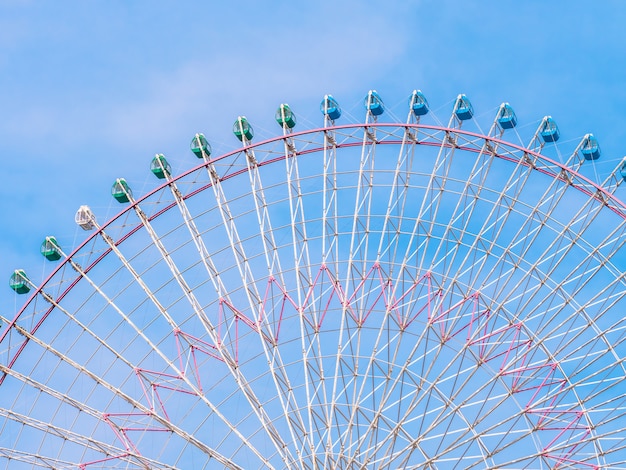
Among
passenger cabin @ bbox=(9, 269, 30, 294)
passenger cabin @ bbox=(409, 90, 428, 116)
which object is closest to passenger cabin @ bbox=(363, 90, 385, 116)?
passenger cabin @ bbox=(409, 90, 428, 116)

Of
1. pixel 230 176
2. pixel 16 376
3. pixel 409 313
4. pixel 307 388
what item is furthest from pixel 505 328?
pixel 16 376

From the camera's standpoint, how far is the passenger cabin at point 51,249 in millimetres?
84375

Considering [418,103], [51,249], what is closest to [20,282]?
[51,249]

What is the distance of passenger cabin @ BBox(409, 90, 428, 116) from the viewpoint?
81.1 metres

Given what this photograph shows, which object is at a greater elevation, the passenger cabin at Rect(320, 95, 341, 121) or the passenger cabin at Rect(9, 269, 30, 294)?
the passenger cabin at Rect(320, 95, 341, 121)

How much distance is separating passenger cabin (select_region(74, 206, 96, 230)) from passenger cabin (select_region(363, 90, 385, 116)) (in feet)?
54.7

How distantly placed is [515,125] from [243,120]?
49.5ft

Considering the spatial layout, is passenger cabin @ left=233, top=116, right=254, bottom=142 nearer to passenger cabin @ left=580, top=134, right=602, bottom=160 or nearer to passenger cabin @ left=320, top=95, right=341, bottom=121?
passenger cabin @ left=320, top=95, right=341, bottom=121

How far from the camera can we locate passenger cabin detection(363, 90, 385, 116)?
267ft

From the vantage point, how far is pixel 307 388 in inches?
3009

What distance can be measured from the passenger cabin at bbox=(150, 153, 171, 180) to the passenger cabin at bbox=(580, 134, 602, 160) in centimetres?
2288

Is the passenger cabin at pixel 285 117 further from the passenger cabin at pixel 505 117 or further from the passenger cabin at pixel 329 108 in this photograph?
the passenger cabin at pixel 505 117

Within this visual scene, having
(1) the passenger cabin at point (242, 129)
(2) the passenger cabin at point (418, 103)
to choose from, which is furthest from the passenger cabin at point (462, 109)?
(1) the passenger cabin at point (242, 129)

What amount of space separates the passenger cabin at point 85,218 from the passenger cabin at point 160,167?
14.1ft
